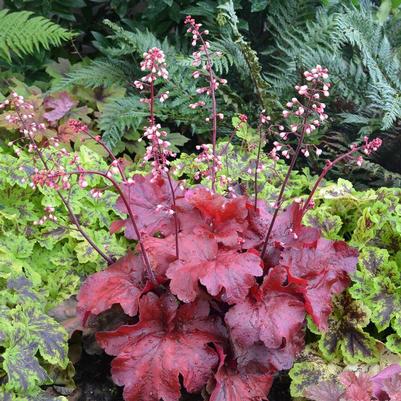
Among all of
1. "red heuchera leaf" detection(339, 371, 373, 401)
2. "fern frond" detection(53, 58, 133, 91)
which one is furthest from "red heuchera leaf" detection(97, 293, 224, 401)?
"fern frond" detection(53, 58, 133, 91)

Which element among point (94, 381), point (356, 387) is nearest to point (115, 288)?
point (94, 381)

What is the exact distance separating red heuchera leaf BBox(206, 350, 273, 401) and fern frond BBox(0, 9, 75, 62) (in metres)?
2.18

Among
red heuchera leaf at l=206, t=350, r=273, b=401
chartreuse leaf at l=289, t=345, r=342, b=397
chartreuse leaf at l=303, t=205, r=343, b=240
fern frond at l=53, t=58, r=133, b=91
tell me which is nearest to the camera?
red heuchera leaf at l=206, t=350, r=273, b=401

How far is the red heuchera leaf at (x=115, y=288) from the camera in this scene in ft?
6.30

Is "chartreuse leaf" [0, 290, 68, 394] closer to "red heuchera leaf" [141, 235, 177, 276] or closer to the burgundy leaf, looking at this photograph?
"red heuchera leaf" [141, 235, 177, 276]

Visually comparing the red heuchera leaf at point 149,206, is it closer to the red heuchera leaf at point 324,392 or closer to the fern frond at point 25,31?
the red heuchera leaf at point 324,392

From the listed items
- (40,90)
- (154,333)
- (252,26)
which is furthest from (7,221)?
(252,26)

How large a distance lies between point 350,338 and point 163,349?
665mm

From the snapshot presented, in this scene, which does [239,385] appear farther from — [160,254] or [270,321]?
[160,254]

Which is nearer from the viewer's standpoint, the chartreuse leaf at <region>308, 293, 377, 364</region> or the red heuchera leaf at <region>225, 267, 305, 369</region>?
the red heuchera leaf at <region>225, 267, 305, 369</region>

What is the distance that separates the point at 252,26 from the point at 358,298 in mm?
2032

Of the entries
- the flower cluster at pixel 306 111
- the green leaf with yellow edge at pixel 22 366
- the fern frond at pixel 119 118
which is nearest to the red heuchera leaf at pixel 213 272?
the flower cluster at pixel 306 111

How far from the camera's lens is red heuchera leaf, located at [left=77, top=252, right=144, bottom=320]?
6.30ft

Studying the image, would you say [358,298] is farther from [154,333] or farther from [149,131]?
[149,131]
